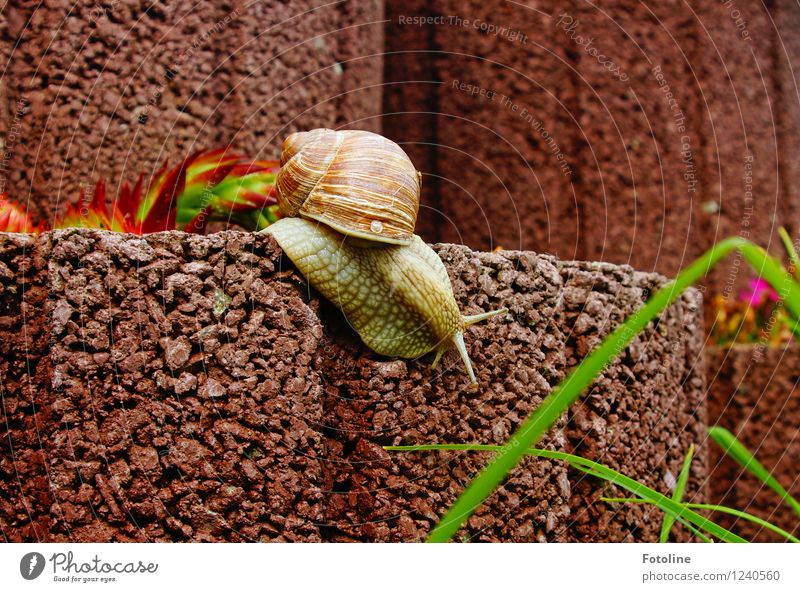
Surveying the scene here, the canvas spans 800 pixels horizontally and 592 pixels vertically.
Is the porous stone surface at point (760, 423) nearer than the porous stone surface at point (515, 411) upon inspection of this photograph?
No

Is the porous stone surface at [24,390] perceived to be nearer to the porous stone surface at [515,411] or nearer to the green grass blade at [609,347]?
the porous stone surface at [515,411]

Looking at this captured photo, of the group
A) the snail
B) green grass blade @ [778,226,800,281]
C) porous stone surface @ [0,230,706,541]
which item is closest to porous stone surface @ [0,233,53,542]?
porous stone surface @ [0,230,706,541]

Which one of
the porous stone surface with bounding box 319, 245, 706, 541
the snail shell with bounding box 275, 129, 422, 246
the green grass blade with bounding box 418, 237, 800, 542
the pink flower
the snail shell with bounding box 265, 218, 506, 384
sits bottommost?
the pink flower

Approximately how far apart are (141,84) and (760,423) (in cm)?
201

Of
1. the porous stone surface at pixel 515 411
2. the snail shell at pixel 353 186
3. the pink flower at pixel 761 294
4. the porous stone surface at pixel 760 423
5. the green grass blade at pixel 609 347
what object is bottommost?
the porous stone surface at pixel 760 423

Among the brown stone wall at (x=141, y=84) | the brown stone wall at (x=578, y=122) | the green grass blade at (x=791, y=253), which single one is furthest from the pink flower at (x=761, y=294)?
the brown stone wall at (x=141, y=84)

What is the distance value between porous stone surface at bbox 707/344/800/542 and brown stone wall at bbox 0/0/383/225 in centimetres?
154

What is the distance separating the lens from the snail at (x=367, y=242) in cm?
118

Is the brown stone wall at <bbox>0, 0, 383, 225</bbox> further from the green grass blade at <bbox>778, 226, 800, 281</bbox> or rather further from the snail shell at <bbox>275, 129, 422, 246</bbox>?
the green grass blade at <bbox>778, 226, 800, 281</bbox>

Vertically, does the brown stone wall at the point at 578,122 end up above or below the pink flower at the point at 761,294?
above

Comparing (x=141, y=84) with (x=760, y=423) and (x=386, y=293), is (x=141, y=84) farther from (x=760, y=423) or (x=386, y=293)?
(x=760, y=423)

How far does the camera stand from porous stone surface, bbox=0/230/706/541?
3.44 feet

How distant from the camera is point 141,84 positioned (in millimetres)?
1778

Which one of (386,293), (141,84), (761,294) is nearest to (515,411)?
(386,293)
